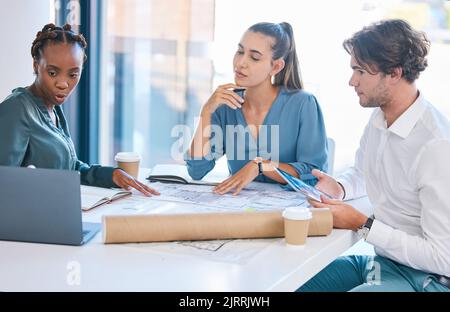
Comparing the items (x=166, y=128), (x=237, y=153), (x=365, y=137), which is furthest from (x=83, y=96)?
(x=365, y=137)

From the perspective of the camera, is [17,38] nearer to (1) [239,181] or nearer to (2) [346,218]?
(1) [239,181]

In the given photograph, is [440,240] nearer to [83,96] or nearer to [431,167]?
[431,167]

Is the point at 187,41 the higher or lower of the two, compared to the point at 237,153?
higher

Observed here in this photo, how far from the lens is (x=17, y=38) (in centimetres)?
313

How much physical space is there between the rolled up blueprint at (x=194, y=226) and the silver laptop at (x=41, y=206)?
0.28 ft

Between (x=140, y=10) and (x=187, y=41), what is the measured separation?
380 mm

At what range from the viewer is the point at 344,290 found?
74.9 inches

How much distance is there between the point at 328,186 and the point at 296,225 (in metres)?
0.55

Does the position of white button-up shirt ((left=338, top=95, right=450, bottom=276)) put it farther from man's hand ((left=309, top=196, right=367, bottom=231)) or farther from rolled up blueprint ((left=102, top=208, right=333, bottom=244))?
rolled up blueprint ((left=102, top=208, right=333, bottom=244))

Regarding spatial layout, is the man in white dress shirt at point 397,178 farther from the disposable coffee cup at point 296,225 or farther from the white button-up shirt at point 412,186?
the disposable coffee cup at point 296,225

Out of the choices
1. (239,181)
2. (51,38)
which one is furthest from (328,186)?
(51,38)

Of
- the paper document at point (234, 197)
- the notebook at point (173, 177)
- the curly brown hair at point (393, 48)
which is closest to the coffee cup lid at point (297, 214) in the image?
the paper document at point (234, 197)

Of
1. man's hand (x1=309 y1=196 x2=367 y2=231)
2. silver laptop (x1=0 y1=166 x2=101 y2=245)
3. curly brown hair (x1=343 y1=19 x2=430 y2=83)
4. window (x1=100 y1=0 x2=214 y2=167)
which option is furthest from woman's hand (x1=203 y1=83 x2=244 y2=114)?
window (x1=100 y1=0 x2=214 y2=167)

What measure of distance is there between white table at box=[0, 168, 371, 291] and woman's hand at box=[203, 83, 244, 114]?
2.86 ft
